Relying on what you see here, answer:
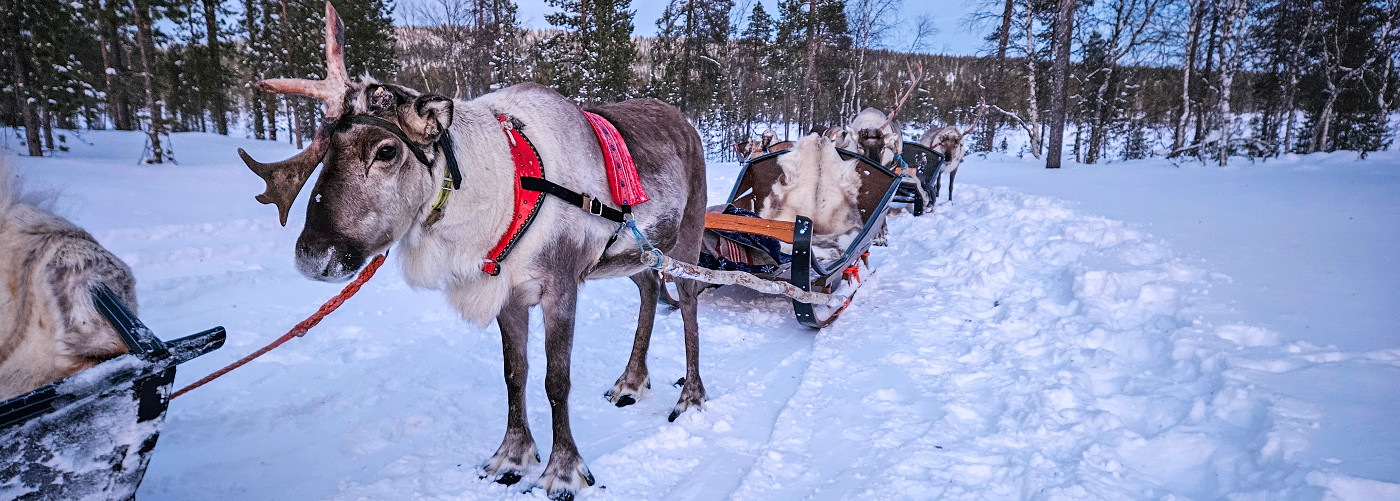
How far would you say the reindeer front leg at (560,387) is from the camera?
258 centimetres

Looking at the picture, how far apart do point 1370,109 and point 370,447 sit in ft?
101

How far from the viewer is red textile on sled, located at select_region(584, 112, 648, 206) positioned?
Answer: 273 cm

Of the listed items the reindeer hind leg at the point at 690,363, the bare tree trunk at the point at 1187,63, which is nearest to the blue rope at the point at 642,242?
the reindeer hind leg at the point at 690,363

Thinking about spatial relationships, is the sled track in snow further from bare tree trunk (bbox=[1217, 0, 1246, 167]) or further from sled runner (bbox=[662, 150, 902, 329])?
bare tree trunk (bbox=[1217, 0, 1246, 167])

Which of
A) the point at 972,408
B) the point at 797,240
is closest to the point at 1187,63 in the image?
the point at 797,240

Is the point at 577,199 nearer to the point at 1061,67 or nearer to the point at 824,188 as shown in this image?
the point at 824,188

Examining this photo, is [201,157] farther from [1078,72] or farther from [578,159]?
[1078,72]

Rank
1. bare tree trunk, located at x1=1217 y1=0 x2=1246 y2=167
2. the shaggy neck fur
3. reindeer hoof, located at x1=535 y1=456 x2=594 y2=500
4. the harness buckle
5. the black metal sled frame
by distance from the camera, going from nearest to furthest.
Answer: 1. the shaggy neck fur
2. the harness buckle
3. reindeer hoof, located at x1=535 y1=456 x2=594 y2=500
4. the black metal sled frame
5. bare tree trunk, located at x1=1217 y1=0 x2=1246 y2=167

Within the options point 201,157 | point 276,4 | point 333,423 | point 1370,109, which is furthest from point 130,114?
point 1370,109

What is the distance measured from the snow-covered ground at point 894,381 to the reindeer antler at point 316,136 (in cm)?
54

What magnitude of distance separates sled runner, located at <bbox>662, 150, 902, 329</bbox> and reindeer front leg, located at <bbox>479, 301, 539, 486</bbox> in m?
1.49

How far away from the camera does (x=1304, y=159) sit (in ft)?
42.5

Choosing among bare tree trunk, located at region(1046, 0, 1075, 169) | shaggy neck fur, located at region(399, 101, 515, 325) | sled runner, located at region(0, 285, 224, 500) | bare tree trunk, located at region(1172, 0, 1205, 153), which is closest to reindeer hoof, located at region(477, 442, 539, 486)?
shaggy neck fur, located at region(399, 101, 515, 325)

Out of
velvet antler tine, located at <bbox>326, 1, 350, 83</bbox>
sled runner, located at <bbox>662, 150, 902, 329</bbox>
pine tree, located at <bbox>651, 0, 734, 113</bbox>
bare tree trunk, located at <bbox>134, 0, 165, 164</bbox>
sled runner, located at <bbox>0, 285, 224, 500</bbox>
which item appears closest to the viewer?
sled runner, located at <bbox>0, 285, 224, 500</bbox>
